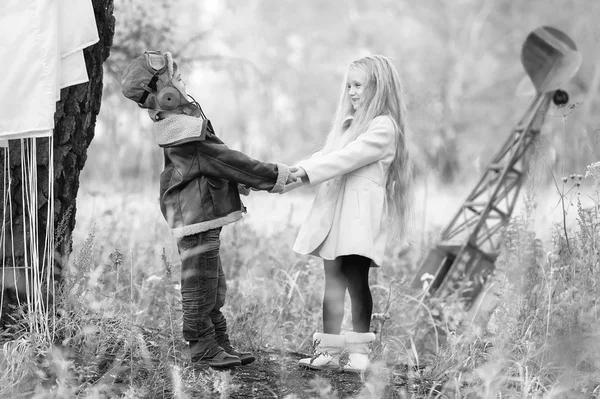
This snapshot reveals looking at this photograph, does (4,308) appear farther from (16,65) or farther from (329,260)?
(329,260)

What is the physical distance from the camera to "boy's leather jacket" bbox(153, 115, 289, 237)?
3289mm

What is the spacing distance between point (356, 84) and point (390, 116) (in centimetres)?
22

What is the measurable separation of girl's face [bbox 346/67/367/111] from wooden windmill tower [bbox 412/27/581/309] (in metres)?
2.04

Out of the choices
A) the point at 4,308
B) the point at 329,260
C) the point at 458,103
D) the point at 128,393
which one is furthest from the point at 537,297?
the point at 458,103

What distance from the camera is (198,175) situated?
335cm

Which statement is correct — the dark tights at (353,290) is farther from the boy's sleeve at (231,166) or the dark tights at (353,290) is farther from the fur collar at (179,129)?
the fur collar at (179,129)

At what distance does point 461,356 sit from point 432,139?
10904 mm

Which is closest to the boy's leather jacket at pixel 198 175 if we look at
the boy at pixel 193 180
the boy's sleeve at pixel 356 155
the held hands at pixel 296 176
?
the boy at pixel 193 180

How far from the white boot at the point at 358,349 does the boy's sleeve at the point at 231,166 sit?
0.83 meters

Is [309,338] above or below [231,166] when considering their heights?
below

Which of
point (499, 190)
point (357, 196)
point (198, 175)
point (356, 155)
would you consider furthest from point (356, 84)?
point (499, 190)

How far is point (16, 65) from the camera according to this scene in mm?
3105

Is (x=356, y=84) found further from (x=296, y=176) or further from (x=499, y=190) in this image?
(x=499, y=190)

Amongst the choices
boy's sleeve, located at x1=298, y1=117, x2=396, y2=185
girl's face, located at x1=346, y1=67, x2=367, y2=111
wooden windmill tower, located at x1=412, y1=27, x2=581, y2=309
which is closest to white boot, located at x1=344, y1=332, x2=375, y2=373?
boy's sleeve, located at x1=298, y1=117, x2=396, y2=185
